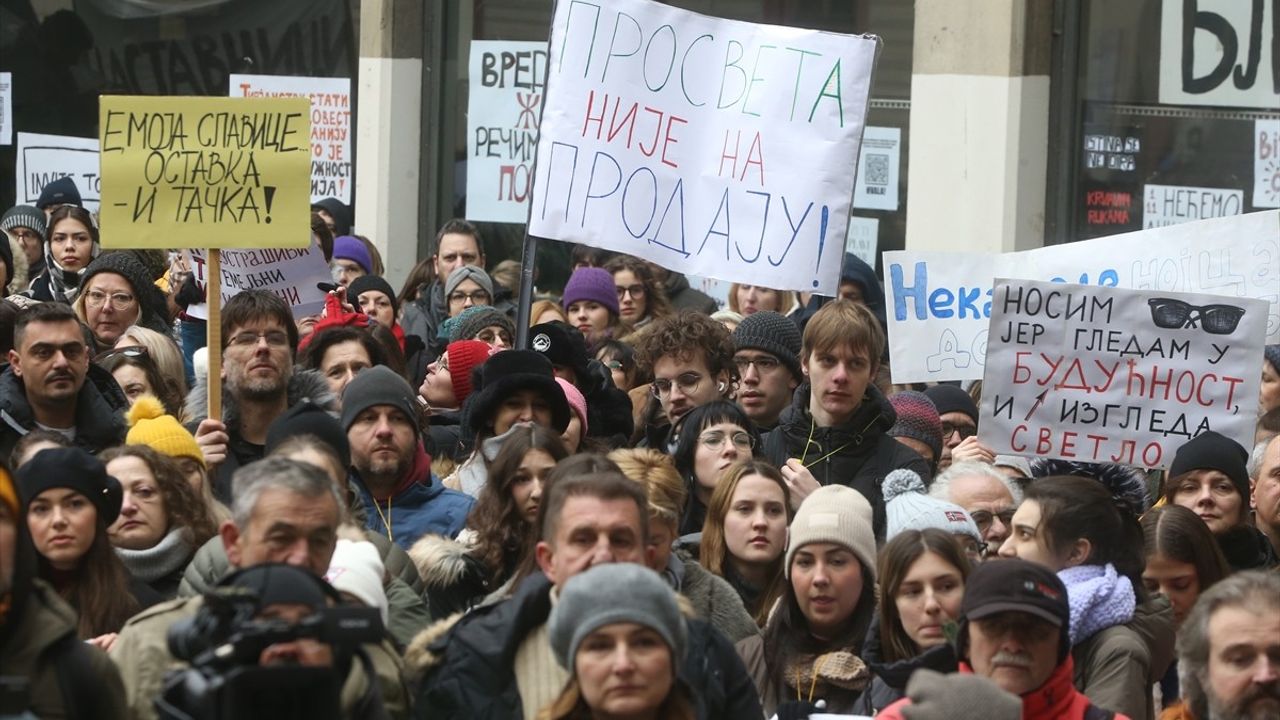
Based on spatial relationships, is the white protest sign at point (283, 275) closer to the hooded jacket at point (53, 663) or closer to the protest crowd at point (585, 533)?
the protest crowd at point (585, 533)

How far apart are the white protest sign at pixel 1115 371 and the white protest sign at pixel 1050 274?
1.34 m

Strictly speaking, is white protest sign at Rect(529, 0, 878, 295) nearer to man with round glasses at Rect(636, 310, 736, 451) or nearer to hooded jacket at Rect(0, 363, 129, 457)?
man with round glasses at Rect(636, 310, 736, 451)

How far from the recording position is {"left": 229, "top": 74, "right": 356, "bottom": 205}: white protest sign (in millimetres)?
15359

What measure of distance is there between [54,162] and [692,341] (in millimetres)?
8266

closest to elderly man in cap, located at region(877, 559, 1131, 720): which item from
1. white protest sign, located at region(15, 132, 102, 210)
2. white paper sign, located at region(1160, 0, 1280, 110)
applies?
white paper sign, located at region(1160, 0, 1280, 110)

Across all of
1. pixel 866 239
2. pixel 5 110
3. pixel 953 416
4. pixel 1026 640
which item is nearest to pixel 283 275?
pixel 953 416

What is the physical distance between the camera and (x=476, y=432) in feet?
24.5

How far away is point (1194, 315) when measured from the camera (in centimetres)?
770

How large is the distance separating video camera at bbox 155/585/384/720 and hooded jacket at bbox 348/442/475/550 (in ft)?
9.70

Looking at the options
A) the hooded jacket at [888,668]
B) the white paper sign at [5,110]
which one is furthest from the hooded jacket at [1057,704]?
the white paper sign at [5,110]

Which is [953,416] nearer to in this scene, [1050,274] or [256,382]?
[1050,274]

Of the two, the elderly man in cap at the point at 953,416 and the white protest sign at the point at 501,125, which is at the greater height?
the white protest sign at the point at 501,125

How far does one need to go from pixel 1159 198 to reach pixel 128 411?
6733mm

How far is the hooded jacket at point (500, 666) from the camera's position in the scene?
462cm
